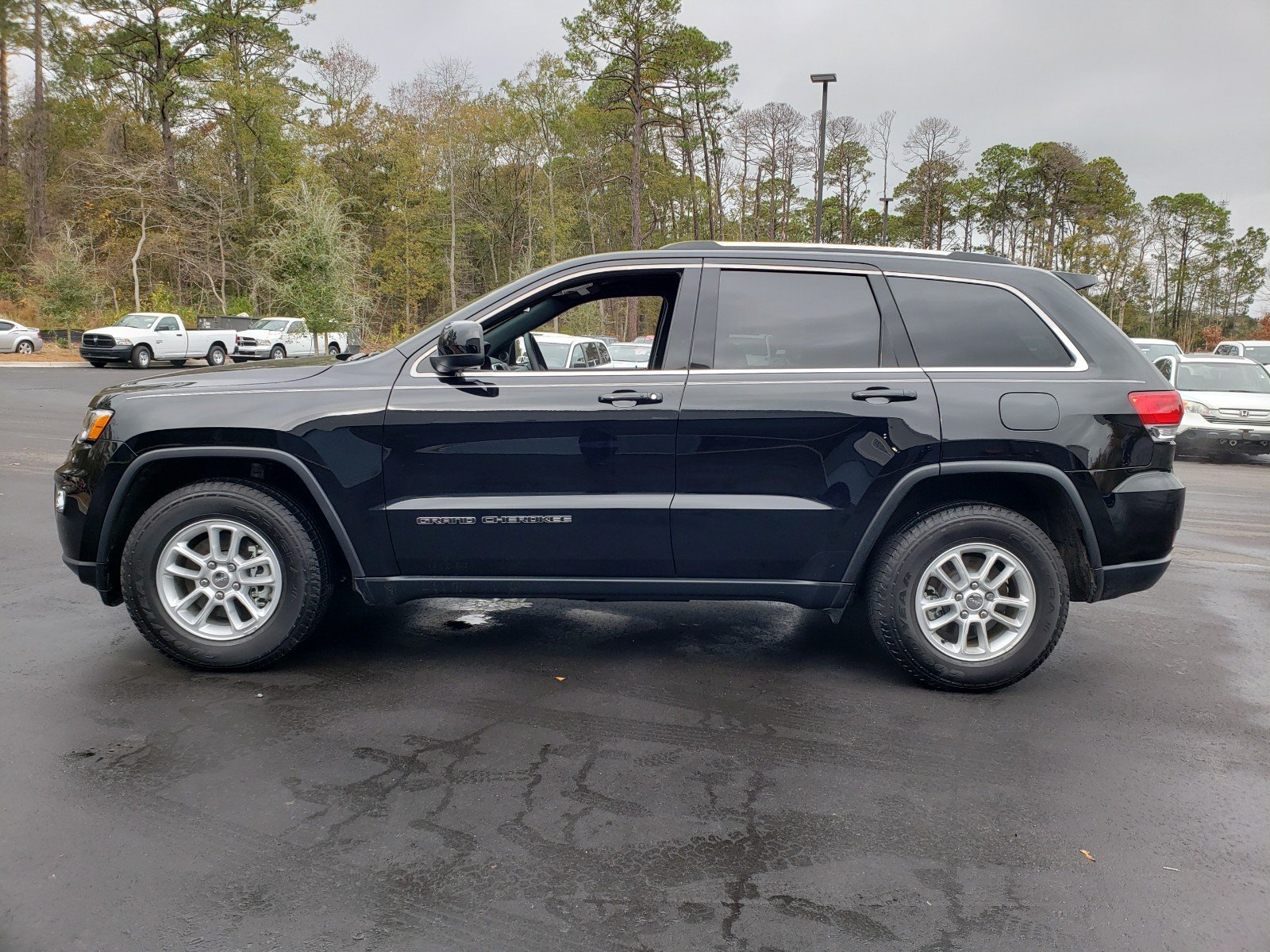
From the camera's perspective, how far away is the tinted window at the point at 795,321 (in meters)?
4.04

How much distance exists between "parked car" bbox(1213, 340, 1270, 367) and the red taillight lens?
2373 centimetres

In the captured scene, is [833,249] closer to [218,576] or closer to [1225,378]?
[218,576]

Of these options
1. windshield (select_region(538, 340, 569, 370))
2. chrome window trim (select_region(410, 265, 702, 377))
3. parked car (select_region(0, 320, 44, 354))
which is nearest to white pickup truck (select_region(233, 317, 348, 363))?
parked car (select_region(0, 320, 44, 354))

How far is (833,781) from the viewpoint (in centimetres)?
320

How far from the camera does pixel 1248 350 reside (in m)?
25.2

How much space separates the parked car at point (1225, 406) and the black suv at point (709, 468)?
A: 11.3 m

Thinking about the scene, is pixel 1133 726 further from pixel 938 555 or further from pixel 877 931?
pixel 877 931

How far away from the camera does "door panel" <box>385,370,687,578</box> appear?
393cm

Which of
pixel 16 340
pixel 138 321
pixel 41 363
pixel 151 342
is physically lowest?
pixel 41 363

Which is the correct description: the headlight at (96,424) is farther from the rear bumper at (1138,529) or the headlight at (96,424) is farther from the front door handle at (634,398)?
the rear bumper at (1138,529)

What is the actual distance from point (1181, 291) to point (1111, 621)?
234ft

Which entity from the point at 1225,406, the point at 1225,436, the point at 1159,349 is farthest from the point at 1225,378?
the point at 1159,349

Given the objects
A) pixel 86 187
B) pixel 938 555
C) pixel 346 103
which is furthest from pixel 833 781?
pixel 346 103

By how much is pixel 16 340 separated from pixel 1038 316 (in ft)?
131
